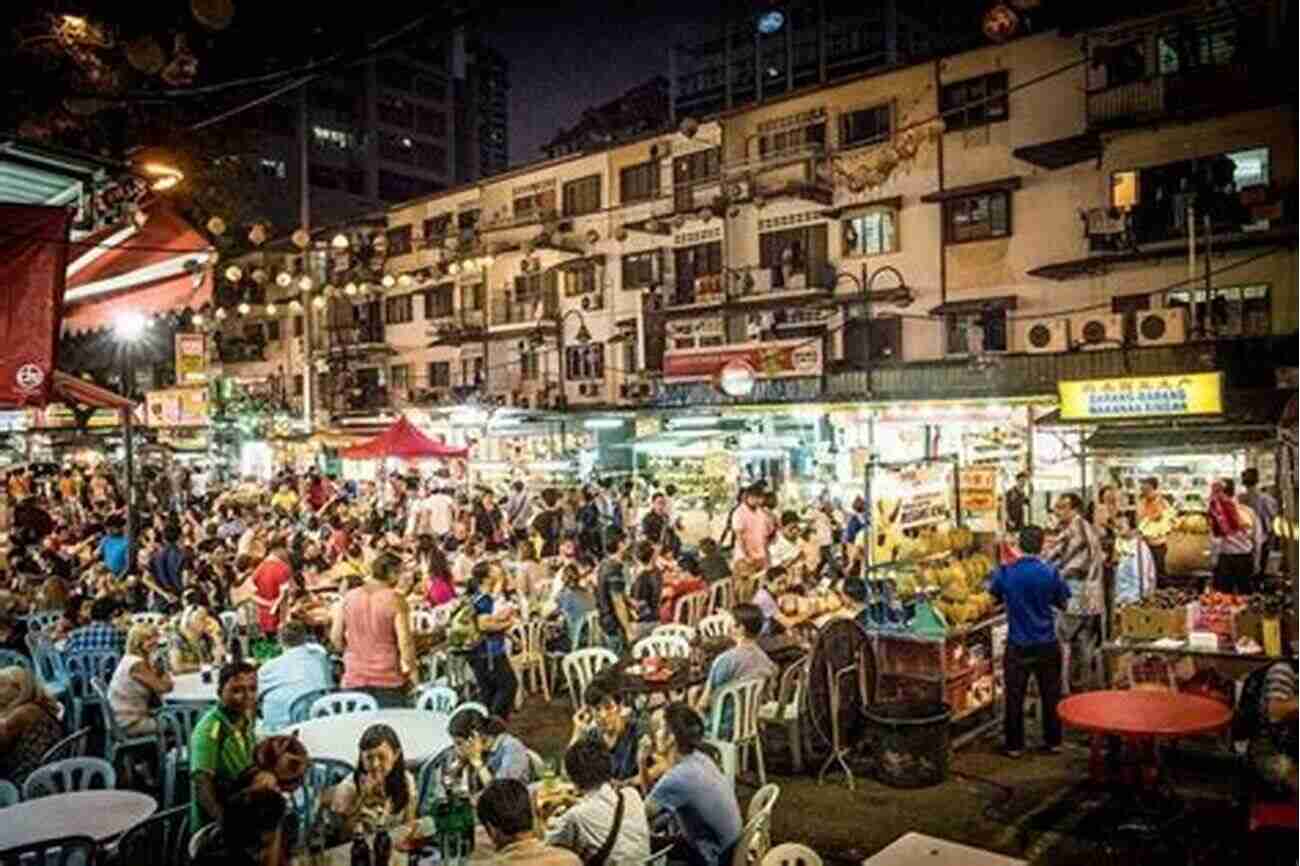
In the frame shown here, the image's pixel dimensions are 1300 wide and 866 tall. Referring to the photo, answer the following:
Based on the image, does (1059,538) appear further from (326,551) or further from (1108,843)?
(326,551)

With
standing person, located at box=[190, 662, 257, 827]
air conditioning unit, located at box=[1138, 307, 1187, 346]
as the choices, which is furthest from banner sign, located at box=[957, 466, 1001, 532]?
air conditioning unit, located at box=[1138, 307, 1187, 346]

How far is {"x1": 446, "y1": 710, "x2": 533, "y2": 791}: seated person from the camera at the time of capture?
5.85 m

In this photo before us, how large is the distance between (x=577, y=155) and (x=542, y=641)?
2385 centimetres

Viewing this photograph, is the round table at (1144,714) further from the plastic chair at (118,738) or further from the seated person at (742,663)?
the plastic chair at (118,738)

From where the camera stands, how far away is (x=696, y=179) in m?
29.8

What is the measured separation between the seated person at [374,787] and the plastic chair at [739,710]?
287 centimetres

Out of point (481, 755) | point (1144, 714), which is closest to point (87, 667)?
point (481, 755)

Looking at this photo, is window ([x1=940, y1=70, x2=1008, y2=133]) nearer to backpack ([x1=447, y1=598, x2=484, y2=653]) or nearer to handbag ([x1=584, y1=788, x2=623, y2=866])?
backpack ([x1=447, y1=598, x2=484, y2=653])

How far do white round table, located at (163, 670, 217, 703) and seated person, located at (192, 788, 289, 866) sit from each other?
4.17 meters

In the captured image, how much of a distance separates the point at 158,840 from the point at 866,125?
2395cm

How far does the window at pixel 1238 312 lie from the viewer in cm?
2002

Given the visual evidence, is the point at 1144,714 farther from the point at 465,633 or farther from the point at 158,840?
the point at 158,840

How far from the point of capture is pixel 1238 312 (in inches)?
800

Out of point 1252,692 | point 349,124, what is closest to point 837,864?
point 1252,692
